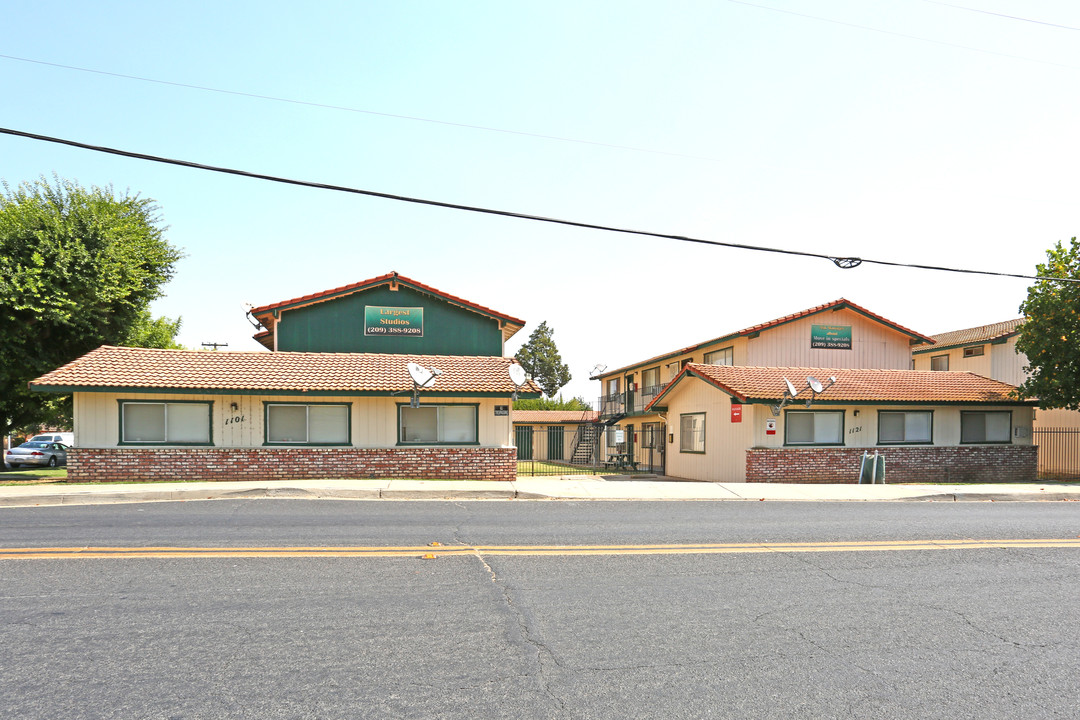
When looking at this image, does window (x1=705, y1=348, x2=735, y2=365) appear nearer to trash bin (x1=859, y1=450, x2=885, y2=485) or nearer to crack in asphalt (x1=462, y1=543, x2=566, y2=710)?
trash bin (x1=859, y1=450, x2=885, y2=485)

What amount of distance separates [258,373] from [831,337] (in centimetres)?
2444

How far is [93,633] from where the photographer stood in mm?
5199

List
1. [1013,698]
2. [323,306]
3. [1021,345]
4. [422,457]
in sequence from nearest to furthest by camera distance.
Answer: [1013,698]
[422,457]
[323,306]
[1021,345]

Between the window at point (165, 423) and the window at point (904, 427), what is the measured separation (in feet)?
67.9

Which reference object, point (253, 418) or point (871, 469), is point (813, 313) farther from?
point (253, 418)

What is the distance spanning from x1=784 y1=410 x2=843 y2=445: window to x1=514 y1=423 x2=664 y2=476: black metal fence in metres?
7.59

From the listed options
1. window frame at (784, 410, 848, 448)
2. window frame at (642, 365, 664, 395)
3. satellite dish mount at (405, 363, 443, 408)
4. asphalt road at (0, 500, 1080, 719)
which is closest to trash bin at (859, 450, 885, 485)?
window frame at (784, 410, 848, 448)

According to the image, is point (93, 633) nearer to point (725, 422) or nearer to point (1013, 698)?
point (1013, 698)

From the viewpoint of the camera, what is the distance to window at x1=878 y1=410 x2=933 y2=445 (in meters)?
23.0

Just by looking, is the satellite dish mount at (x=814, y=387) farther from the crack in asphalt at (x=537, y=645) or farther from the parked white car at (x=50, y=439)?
the parked white car at (x=50, y=439)

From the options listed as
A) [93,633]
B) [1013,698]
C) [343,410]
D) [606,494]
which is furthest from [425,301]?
[1013,698]

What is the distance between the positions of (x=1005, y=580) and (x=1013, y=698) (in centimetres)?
364

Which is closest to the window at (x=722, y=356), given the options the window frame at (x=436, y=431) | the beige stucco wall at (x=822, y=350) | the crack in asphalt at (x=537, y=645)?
the beige stucco wall at (x=822, y=350)

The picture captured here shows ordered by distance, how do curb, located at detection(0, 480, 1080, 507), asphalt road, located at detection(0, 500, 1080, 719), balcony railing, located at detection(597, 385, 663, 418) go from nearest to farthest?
asphalt road, located at detection(0, 500, 1080, 719)
curb, located at detection(0, 480, 1080, 507)
balcony railing, located at detection(597, 385, 663, 418)
